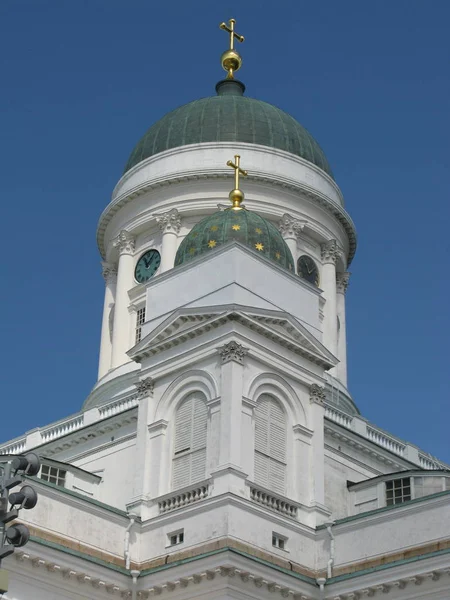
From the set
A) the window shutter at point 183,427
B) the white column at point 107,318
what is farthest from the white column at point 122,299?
the window shutter at point 183,427

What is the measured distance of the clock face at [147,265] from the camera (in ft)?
182

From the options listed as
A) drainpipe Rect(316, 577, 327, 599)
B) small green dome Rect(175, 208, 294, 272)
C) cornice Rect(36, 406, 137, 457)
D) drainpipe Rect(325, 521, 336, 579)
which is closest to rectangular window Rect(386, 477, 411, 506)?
drainpipe Rect(325, 521, 336, 579)

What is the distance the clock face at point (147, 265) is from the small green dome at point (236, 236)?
41.0ft

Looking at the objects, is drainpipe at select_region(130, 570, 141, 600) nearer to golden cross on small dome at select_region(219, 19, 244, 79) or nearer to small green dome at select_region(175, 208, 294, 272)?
small green dome at select_region(175, 208, 294, 272)

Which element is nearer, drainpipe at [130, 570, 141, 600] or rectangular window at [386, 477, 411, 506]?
drainpipe at [130, 570, 141, 600]

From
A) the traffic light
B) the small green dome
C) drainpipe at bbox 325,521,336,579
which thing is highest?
the small green dome

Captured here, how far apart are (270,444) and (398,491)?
777 centimetres

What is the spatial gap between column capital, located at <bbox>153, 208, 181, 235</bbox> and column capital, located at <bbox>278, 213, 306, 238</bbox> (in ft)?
15.0

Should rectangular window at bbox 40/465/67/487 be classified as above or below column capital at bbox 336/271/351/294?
below

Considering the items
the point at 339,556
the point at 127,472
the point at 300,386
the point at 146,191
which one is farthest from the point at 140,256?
the point at 339,556

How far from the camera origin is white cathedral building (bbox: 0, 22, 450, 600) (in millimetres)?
34438

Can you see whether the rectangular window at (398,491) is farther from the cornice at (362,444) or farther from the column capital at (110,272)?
the column capital at (110,272)

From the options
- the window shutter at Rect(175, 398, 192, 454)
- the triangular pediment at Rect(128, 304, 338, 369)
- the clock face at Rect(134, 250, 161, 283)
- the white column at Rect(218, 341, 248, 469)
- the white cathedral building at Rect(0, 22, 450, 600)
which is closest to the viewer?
the white cathedral building at Rect(0, 22, 450, 600)

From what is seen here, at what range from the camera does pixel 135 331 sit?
54594mm
